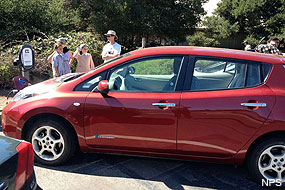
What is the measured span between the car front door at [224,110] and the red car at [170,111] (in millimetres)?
11

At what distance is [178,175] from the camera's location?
366 centimetres

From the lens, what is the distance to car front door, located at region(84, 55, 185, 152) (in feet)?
11.2

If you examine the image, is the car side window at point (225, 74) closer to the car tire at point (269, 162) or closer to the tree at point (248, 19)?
the car tire at point (269, 162)

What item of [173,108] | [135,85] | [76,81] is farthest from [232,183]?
[76,81]

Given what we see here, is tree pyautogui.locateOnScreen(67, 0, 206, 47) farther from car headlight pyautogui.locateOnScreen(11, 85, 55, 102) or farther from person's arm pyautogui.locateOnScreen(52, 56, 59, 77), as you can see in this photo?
car headlight pyautogui.locateOnScreen(11, 85, 55, 102)

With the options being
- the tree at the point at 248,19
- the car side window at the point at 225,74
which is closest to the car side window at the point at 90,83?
the car side window at the point at 225,74

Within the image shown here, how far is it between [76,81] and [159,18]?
1584cm

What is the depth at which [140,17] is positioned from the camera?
16891mm

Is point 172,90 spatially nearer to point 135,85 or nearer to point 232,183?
point 135,85

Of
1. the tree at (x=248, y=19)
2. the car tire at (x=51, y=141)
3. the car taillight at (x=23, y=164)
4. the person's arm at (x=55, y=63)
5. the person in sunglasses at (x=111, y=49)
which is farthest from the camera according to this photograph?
the tree at (x=248, y=19)

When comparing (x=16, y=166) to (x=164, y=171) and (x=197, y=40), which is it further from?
(x=197, y=40)

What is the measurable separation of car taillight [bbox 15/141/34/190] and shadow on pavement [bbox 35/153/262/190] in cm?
142

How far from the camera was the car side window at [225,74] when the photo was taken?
3395mm

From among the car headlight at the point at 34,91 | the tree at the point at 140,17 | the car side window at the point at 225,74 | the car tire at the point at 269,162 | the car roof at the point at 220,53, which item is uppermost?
the tree at the point at 140,17
